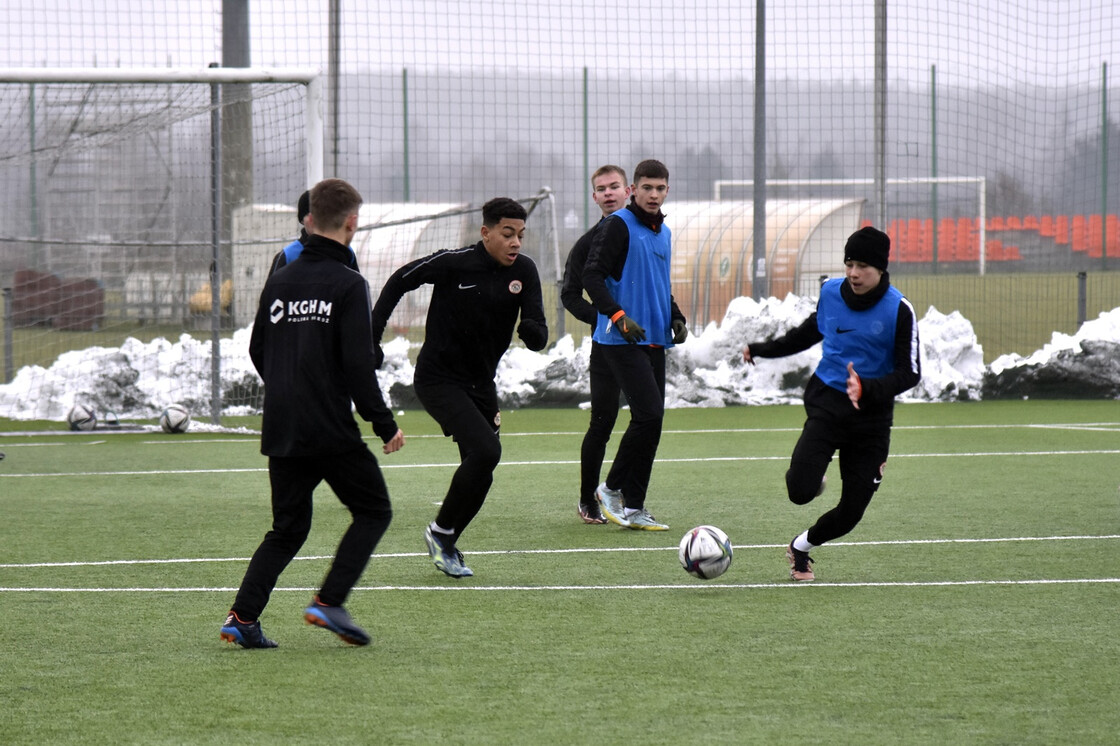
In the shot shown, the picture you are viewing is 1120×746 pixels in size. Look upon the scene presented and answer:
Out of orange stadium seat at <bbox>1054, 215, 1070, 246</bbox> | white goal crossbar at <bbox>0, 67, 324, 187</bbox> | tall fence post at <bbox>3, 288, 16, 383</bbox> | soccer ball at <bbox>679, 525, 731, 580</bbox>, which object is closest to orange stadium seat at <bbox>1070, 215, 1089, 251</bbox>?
orange stadium seat at <bbox>1054, 215, 1070, 246</bbox>

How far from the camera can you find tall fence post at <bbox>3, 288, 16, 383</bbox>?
15.3m

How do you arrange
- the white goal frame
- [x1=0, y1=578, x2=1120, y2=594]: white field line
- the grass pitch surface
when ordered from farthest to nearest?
1. the white goal frame
2. [x1=0, y1=578, x2=1120, y2=594]: white field line
3. the grass pitch surface

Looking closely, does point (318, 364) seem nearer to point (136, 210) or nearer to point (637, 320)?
point (637, 320)

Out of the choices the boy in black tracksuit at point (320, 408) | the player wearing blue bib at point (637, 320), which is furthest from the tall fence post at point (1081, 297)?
the boy in black tracksuit at point (320, 408)

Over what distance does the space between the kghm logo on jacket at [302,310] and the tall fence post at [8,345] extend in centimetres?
1171

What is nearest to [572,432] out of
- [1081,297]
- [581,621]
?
[581,621]

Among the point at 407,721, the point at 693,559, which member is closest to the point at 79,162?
the point at 693,559

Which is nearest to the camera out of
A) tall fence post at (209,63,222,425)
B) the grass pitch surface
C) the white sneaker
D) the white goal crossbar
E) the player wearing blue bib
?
the grass pitch surface

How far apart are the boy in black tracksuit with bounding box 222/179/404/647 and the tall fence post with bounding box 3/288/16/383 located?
1157 cm

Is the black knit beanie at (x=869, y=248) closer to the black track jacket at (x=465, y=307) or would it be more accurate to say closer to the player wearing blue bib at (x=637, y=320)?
the black track jacket at (x=465, y=307)

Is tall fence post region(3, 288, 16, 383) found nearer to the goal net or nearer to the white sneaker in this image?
the goal net

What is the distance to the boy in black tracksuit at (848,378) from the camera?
5.98m

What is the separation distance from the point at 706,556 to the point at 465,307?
5.35ft

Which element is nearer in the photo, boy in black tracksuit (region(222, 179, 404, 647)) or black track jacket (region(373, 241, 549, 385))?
boy in black tracksuit (region(222, 179, 404, 647))
